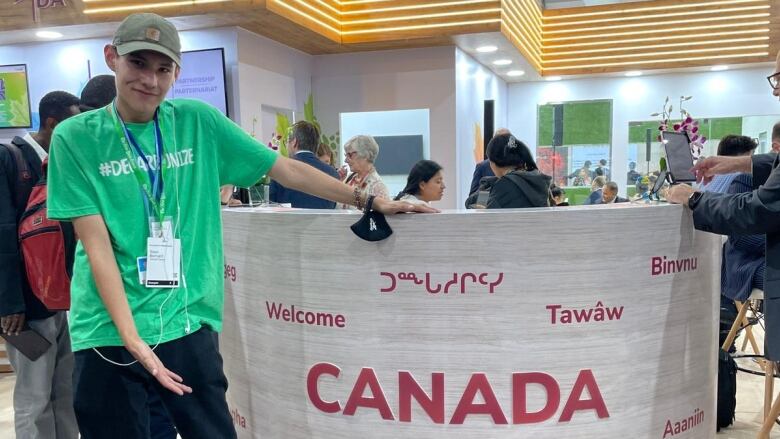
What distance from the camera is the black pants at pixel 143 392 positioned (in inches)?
53.8

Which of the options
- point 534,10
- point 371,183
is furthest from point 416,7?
point 371,183

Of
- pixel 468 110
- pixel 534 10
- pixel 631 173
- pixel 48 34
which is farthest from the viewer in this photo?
pixel 631 173

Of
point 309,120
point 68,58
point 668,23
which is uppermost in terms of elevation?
point 668,23

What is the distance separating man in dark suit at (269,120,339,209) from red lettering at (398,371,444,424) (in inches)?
80.0

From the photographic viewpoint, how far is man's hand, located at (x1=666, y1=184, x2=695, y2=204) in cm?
184

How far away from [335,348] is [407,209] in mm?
488

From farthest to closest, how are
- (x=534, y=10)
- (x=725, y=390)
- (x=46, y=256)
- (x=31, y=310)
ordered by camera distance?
1. (x=534, y=10)
2. (x=725, y=390)
3. (x=31, y=310)
4. (x=46, y=256)

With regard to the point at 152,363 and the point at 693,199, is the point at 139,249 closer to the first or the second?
the point at 152,363

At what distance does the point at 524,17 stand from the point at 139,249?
745 centimetres

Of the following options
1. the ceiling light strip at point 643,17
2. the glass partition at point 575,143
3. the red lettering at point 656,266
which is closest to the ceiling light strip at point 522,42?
the ceiling light strip at point 643,17

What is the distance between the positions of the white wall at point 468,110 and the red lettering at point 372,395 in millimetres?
5963

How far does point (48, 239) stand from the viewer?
2.07m

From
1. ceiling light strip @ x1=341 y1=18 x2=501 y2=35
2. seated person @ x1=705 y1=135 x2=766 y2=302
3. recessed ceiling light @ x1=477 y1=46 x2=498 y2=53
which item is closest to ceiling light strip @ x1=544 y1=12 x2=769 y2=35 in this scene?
recessed ceiling light @ x1=477 y1=46 x2=498 y2=53

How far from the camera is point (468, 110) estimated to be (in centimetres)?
809
